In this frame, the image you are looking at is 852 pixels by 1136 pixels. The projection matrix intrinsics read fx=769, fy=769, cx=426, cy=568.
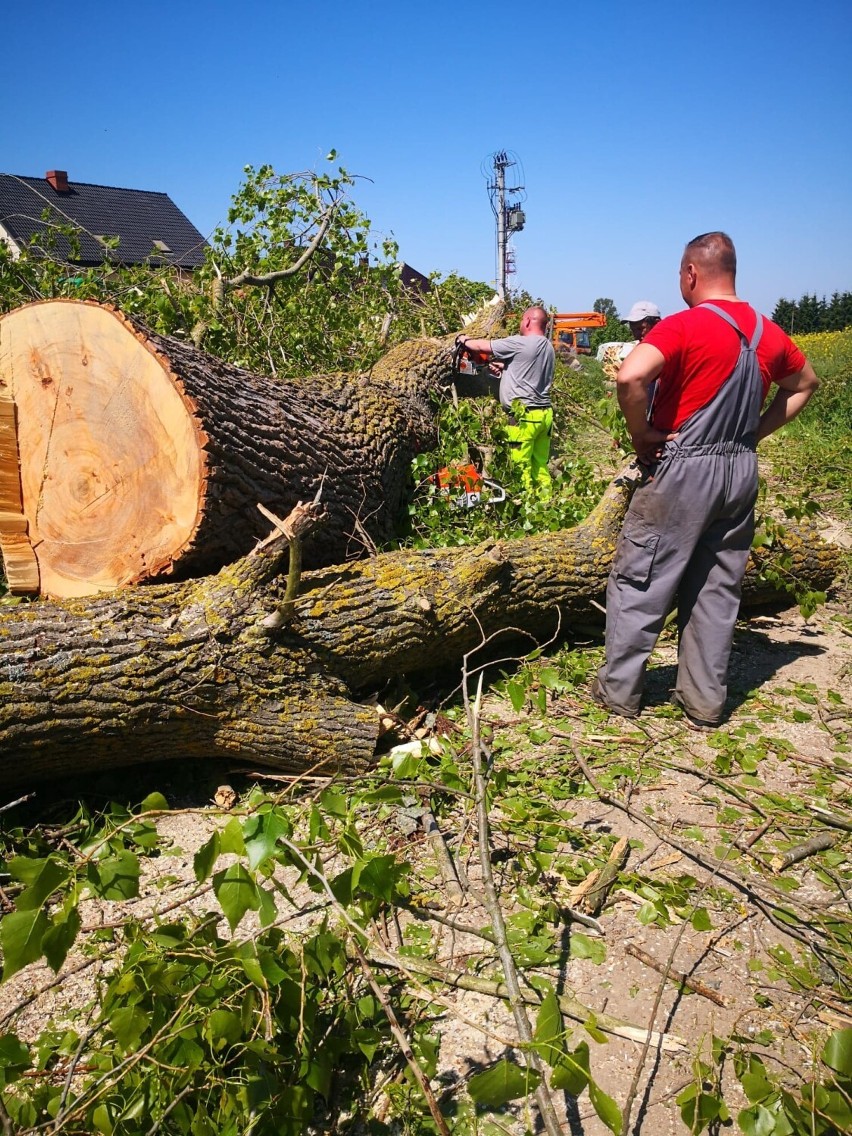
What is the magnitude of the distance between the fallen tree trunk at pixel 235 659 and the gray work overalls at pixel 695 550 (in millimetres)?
638

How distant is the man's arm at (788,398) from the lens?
11.4ft

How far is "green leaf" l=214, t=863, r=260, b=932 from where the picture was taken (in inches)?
58.9

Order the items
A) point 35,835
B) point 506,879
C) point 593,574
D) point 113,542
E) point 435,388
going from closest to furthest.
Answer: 1. point 506,879
2. point 35,835
3. point 113,542
4. point 593,574
5. point 435,388

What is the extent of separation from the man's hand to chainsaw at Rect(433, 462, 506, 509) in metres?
1.71

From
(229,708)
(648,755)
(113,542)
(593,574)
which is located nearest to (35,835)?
(229,708)

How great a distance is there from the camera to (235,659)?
294 centimetres

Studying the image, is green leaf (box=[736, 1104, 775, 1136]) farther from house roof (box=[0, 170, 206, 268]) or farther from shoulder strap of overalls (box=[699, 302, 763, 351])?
house roof (box=[0, 170, 206, 268])

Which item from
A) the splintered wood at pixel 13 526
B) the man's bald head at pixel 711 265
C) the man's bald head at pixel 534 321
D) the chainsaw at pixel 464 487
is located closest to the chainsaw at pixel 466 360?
the man's bald head at pixel 534 321

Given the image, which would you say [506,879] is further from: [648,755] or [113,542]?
[113,542]

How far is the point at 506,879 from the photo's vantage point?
8.49 feet

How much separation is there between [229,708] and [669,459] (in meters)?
2.05

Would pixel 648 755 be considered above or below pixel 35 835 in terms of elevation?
below

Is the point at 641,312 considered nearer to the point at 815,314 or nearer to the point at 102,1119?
the point at 102,1119

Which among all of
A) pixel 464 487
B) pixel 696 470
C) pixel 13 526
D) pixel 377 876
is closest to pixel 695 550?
pixel 696 470
